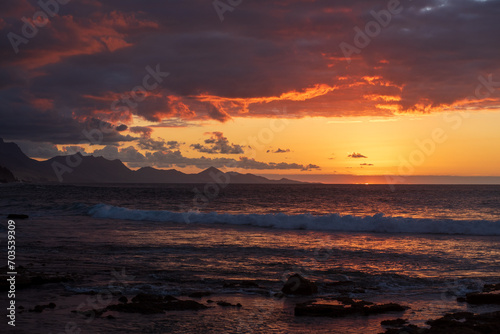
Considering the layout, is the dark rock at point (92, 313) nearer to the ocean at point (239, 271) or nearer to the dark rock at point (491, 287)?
the ocean at point (239, 271)

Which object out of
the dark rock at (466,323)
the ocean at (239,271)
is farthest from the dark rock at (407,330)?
the ocean at (239,271)

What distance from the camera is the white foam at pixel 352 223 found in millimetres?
33656

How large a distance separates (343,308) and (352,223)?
25340mm

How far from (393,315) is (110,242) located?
56.8ft

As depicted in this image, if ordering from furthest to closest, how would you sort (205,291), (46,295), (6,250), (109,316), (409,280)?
1. (6,250)
2. (409,280)
3. (205,291)
4. (46,295)
5. (109,316)

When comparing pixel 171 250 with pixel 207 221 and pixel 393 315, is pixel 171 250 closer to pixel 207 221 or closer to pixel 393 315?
pixel 393 315

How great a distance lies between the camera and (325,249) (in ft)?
75.6

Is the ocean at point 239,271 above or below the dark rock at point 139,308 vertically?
below

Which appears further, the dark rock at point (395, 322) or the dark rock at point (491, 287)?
the dark rock at point (491, 287)

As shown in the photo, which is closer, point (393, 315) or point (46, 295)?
point (393, 315)

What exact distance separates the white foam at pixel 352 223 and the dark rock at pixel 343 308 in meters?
23.1

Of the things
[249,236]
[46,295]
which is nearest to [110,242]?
[249,236]

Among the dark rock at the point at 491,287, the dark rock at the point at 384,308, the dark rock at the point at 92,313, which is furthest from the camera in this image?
the dark rock at the point at 491,287

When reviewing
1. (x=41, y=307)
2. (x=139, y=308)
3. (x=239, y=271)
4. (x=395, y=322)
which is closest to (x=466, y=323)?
(x=395, y=322)
